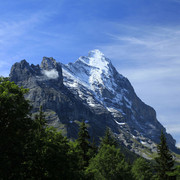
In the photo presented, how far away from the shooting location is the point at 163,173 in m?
57.6

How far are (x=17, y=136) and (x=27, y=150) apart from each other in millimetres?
1819

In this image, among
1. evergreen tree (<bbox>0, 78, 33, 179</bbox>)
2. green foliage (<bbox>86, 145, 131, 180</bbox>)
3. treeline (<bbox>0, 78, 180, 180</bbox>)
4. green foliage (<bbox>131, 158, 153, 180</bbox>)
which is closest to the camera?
evergreen tree (<bbox>0, 78, 33, 179</bbox>)

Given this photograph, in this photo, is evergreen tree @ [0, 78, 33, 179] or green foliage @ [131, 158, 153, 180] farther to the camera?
green foliage @ [131, 158, 153, 180]

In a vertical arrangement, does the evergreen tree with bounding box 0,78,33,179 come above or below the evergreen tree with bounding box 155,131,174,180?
above

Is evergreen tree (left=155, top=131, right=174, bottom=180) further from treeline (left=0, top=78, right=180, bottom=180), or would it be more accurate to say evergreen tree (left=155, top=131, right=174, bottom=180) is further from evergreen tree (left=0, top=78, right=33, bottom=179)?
evergreen tree (left=0, top=78, right=33, bottom=179)

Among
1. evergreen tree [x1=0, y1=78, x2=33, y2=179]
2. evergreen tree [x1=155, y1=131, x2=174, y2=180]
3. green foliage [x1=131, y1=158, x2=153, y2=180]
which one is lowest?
green foliage [x1=131, y1=158, x2=153, y2=180]

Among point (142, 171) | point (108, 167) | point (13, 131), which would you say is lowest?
point (142, 171)

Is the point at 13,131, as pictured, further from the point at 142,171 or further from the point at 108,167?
the point at 142,171

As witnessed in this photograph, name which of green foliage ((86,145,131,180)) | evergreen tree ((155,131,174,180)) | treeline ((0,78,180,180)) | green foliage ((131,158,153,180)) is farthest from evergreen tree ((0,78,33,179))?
green foliage ((131,158,153,180))

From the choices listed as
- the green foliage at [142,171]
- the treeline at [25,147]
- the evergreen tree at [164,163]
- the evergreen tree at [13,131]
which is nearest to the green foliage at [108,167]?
the evergreen tree at [164,163]

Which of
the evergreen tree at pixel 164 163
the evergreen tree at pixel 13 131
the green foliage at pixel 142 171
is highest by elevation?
the evergreen tree at pixel 13 131

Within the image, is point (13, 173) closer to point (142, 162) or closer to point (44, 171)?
point (44, 171)

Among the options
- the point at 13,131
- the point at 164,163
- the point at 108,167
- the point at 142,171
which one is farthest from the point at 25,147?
the point at 142,171

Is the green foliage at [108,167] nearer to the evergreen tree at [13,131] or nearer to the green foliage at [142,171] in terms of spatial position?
the evergreen tree at [13,131]
